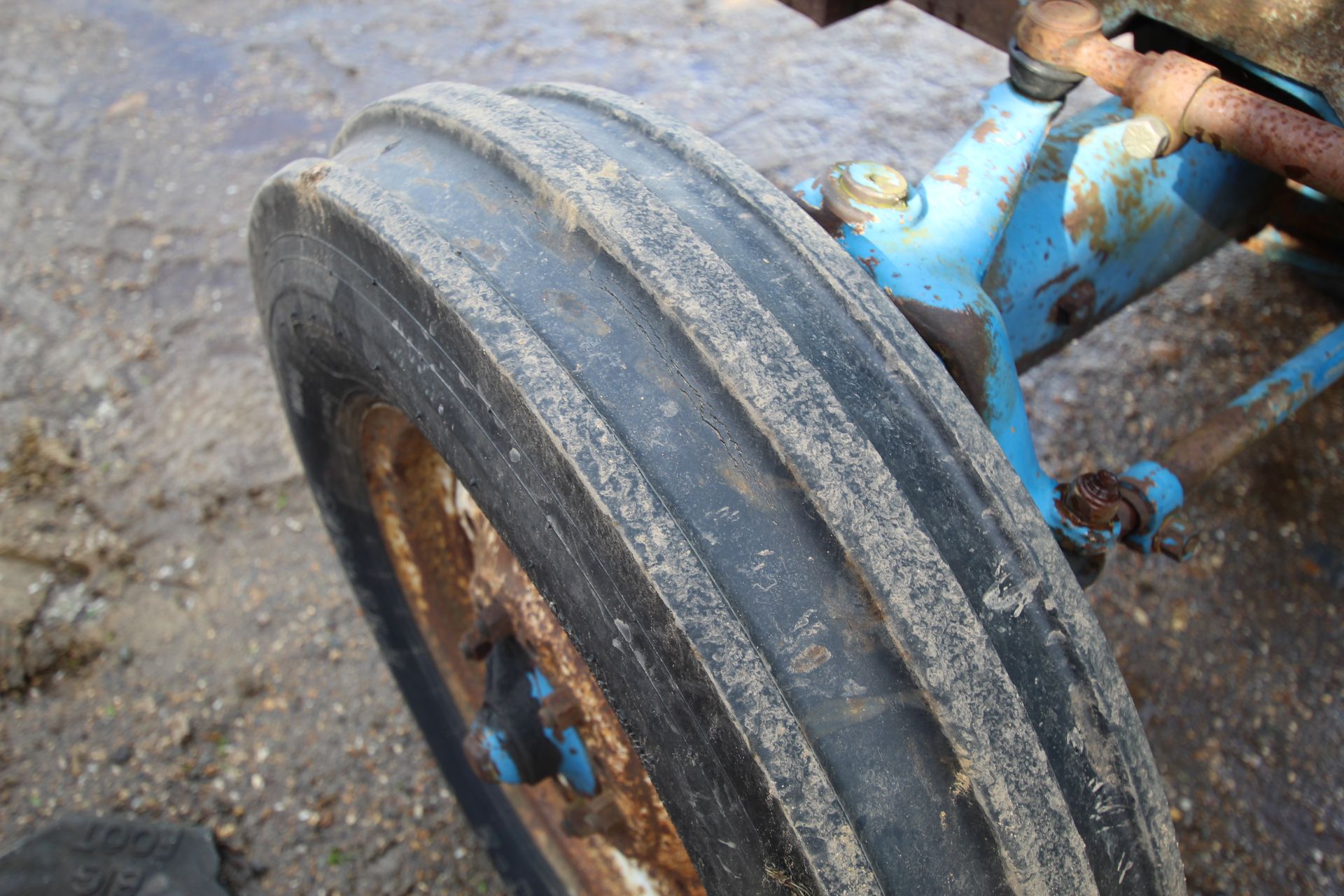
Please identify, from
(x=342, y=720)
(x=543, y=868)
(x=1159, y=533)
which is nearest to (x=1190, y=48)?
(x=1159, y=533)

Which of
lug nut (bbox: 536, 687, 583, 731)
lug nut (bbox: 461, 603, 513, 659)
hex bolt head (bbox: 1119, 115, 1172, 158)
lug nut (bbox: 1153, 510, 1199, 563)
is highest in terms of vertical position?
hex bolt head (bbox: 1119, 115, 1172, 158)

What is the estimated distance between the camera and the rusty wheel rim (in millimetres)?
1122

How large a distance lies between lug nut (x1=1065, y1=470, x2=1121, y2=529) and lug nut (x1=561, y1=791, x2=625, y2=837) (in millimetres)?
647

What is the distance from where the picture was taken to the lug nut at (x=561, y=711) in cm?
111

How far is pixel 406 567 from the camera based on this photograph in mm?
1336

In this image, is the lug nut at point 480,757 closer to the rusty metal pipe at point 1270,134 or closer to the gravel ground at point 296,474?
the gravel ground at point 296,474

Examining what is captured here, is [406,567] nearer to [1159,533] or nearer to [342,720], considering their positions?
[342,720]

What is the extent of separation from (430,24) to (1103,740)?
302 centimetres

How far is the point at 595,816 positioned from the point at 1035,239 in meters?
A: 0.86

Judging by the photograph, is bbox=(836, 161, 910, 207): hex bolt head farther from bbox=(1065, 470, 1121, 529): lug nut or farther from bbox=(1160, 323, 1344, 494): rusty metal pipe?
bbox=(1160, 323, 1344, 494): rusty metal pipe

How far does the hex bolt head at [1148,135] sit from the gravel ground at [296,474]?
1.10m

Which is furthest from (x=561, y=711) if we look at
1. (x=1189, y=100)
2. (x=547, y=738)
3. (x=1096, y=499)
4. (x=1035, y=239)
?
(x=1189, y=100)

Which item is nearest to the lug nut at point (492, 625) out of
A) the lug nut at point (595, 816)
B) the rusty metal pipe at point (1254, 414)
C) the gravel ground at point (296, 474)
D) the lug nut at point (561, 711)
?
the lug nut at point (561, 711)

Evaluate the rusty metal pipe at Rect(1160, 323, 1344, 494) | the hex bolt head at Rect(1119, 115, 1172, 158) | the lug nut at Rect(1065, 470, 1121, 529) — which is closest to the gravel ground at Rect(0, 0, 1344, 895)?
the rusty metal pipe at Rect(1160, 323, 1344, 494)
